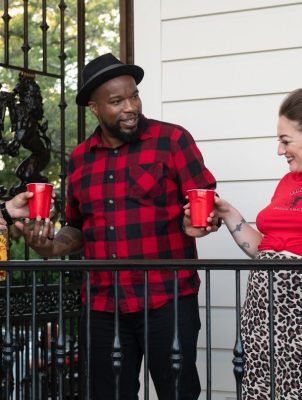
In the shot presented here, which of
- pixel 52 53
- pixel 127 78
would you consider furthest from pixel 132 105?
pixel 52 53

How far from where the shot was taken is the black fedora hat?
331cm

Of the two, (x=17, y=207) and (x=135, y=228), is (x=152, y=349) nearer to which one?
(x=135, y=228)

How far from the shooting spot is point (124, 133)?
3.30m

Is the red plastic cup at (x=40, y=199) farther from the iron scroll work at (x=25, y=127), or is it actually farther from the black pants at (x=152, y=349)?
the iron scroll work at (x=25, y=127)

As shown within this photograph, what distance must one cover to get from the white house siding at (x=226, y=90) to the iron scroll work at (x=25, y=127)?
1.93 feet

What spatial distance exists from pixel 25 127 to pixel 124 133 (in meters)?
1.25

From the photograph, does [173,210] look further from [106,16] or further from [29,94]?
[106,16]

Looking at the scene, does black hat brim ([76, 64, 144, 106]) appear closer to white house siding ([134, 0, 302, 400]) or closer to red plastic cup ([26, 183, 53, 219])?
red plastic cup ([26, 183, 53, 219])

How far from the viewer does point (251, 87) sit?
4.04 m

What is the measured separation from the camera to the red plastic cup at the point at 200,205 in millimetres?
2945

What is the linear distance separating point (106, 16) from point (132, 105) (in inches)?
379

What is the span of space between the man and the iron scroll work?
1.05 meters

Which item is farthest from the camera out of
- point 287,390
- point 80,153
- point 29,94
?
point 29,94

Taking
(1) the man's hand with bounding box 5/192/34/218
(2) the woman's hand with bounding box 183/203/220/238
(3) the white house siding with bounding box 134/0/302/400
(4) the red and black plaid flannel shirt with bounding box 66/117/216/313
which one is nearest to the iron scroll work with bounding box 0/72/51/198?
(3) the white house siding with bounding box 134/0/302/400
